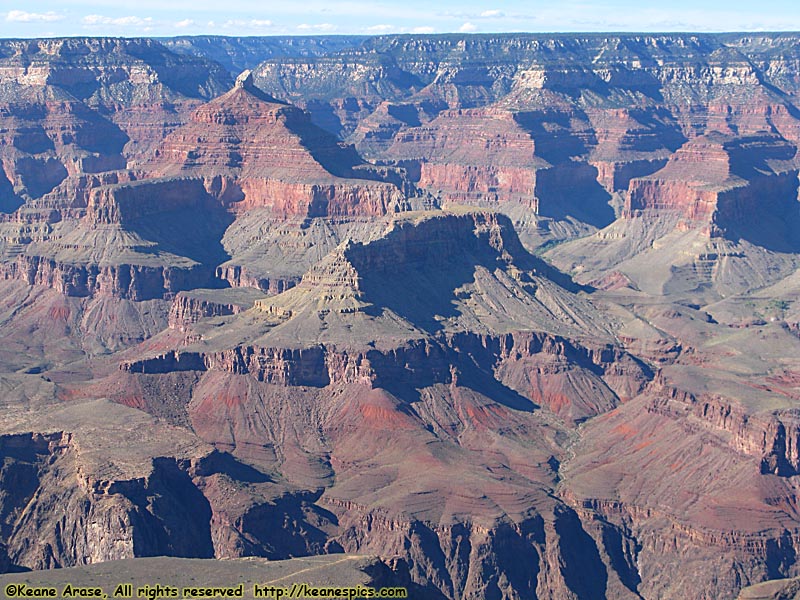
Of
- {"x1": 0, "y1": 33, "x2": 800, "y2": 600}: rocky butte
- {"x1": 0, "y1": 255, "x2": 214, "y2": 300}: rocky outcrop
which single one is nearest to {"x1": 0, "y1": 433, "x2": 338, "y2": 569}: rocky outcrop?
{"x1": 0, "y1": 33, "x2": 800, "y2": 600}: rocky butte

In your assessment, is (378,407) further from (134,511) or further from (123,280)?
(123,280)

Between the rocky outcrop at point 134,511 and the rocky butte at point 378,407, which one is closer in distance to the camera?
the rocky outcrop at point 134,511

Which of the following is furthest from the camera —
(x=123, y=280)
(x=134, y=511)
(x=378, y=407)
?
(x=123, y=280)

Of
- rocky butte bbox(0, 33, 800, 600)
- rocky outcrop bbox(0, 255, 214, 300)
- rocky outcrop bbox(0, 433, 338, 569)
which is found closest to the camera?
rocky outcrop bbox(0, 433, 338, 569)

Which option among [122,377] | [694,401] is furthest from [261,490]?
[694,401]

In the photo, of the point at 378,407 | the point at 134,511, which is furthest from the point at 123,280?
the point at 134,511

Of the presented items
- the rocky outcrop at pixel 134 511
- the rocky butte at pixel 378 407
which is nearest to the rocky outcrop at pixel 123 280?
the rocky butte at pixel 378 407

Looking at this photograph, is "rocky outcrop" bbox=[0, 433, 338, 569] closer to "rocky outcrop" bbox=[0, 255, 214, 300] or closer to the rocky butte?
the rocky butte

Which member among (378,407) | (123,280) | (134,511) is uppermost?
(123,280)

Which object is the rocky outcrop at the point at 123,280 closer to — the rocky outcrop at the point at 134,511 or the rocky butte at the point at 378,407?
the rocky butte at the point at 378,407

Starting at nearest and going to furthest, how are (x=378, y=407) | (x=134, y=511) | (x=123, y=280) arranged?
(x=134, y=511), (x=378, y=407), (x=123, y=280)

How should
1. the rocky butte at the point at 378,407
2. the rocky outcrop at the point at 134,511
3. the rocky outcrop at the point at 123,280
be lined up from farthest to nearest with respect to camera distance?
the rocky outcrop at the point at 123,280 → the rocky butte at the point at 378,407 → the rocky outcrop at the point at 134,511
